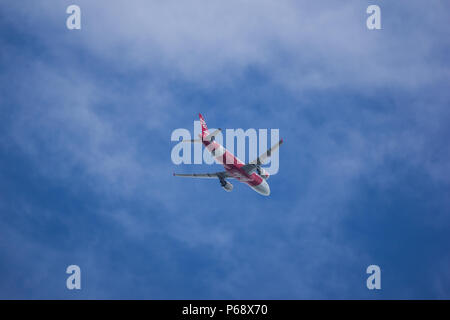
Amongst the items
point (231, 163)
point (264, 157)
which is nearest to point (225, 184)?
point (231, 163)

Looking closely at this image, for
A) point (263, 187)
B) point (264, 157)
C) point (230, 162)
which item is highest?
point (230, 162)

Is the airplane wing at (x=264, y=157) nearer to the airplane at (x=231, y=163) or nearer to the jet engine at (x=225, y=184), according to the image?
the airplane at (x=231, y=163)

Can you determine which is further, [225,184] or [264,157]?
[225,184]

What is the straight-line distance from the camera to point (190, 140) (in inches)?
3014

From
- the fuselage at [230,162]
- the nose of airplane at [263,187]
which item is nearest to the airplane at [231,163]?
the fuselage at [230,162]

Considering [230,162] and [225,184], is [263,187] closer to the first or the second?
[225,184]

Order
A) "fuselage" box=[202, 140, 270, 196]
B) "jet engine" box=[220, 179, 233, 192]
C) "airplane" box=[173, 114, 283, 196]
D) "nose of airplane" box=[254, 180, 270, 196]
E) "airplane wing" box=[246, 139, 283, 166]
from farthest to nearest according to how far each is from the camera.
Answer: "nose of airplane" box=[254, 180, 270, 196]
"jet engine" box=[220, 179, 233, 192]
"fuselage" box=[202, 140, 270, 196]
"airplane" box=[173, 114, 283, 196]
"airplane wing" box=[246, 139, 283, 166]

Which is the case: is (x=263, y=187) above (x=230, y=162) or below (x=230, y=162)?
below

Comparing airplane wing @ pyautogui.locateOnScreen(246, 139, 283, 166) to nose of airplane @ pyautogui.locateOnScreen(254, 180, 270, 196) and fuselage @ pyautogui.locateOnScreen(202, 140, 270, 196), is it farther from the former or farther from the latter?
nose of airplane @ pyautogui.locateOnScreen(254, 180, 270, 196)

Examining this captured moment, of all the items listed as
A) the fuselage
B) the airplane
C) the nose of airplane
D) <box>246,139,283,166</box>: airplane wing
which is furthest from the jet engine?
<box>246,139,283,166</box>: airplane wing
